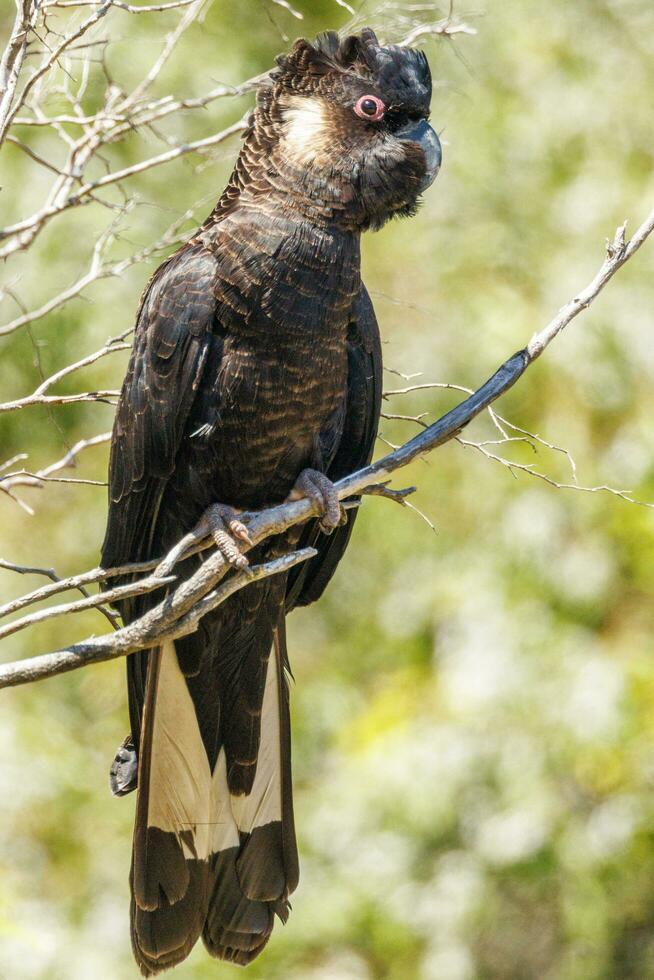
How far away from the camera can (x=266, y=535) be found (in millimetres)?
2719

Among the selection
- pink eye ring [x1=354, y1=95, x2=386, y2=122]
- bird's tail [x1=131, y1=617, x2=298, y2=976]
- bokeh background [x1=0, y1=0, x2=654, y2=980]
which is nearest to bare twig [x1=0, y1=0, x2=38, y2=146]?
pink eye ring [x1=354, y1=95, x2=386, y2=122]

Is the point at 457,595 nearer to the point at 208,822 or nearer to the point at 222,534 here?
the point at 208,822

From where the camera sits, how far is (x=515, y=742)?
5430 millimetres

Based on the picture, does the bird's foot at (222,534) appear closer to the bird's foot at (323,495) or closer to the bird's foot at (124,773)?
the bird's foot at (323,495)

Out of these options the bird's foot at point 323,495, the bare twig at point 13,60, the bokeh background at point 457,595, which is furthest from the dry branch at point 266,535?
the bokeh background at point 457,595

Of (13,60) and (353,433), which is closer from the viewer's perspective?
(13,60)

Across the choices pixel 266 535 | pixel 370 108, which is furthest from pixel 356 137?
pixel 266 535

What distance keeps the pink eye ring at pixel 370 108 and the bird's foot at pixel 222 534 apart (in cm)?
103

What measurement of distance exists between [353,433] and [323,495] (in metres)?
0.37

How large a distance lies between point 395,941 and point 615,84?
4.58 m

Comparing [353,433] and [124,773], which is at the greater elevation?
[353,433]

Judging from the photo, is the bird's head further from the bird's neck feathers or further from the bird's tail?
the bird's tail

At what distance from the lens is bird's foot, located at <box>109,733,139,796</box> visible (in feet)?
9.89

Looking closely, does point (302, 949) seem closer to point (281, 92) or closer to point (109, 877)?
point (109, 877)
